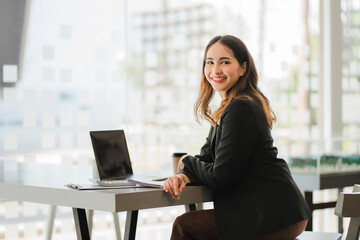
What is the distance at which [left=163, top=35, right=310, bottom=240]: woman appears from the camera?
1875 mm

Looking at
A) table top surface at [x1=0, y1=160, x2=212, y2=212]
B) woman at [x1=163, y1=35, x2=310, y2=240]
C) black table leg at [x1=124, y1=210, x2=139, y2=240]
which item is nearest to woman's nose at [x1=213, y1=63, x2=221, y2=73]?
woman at [x1=163, y1=35, x2=310, y2=240]

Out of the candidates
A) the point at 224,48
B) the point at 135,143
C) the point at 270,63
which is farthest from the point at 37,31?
the point at 224,48

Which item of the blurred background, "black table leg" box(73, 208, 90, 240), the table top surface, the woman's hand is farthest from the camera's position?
the blurred background

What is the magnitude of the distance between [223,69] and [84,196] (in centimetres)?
69

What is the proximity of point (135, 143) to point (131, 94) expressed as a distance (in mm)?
440

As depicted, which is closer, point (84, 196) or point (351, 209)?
point (84, 196)

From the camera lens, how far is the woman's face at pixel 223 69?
2.10m

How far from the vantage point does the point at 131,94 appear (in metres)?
5.04

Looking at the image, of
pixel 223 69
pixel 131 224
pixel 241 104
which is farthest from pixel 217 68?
pixel 131 224

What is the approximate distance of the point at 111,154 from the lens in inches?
85.7

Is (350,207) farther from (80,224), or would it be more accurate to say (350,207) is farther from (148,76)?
(148,76)

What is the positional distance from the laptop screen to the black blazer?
1.06ft

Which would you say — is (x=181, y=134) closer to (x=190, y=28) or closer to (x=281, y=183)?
(x=190, y=28)

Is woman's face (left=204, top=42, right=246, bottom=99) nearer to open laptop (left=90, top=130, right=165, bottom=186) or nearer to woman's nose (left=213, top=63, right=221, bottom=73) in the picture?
woman's nose (left=213, top=63, right=221, bottom=73)
